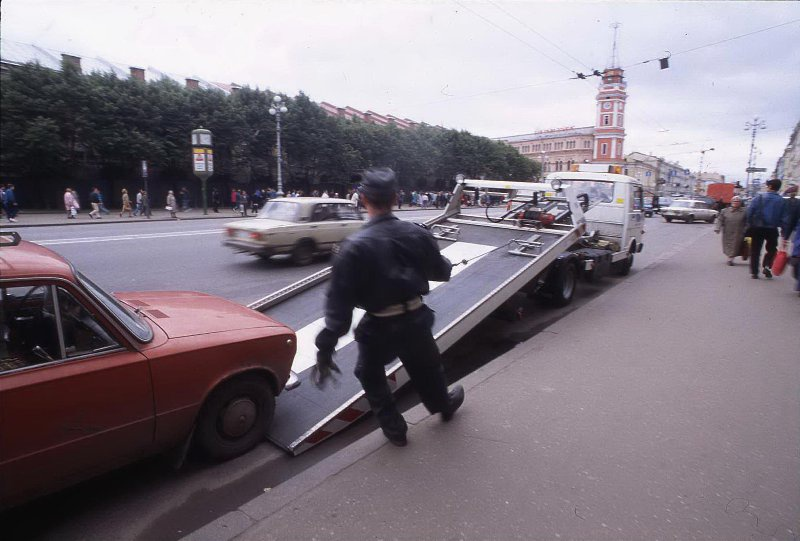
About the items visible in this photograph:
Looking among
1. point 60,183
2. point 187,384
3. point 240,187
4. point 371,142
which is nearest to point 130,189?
point 240,187

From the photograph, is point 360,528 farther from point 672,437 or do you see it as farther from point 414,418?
point 672,437

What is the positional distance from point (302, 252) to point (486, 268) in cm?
611

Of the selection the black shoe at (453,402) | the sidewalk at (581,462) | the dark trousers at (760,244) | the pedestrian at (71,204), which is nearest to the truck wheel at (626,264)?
the dark trousers at (760,244)

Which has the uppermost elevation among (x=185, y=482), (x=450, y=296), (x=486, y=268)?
(x=486, y=268)

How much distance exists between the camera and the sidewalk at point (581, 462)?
2506mm

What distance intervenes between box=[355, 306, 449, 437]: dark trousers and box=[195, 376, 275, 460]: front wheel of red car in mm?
793

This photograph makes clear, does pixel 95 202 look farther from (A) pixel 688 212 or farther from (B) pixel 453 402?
(A) pixel 688 212

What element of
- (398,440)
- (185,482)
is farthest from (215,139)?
(398,440)

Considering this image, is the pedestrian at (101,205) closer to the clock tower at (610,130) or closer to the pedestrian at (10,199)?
the pedestrian at (10,199)

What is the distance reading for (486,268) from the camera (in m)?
6.22

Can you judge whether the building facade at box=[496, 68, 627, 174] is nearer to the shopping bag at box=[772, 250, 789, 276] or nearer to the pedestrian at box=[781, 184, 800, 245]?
the pedestrian at box=[781, 184, 800, 245]

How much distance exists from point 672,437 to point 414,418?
75.5 inches

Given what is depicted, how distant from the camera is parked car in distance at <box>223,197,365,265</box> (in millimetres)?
10586

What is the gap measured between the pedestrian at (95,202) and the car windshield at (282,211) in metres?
11.8
